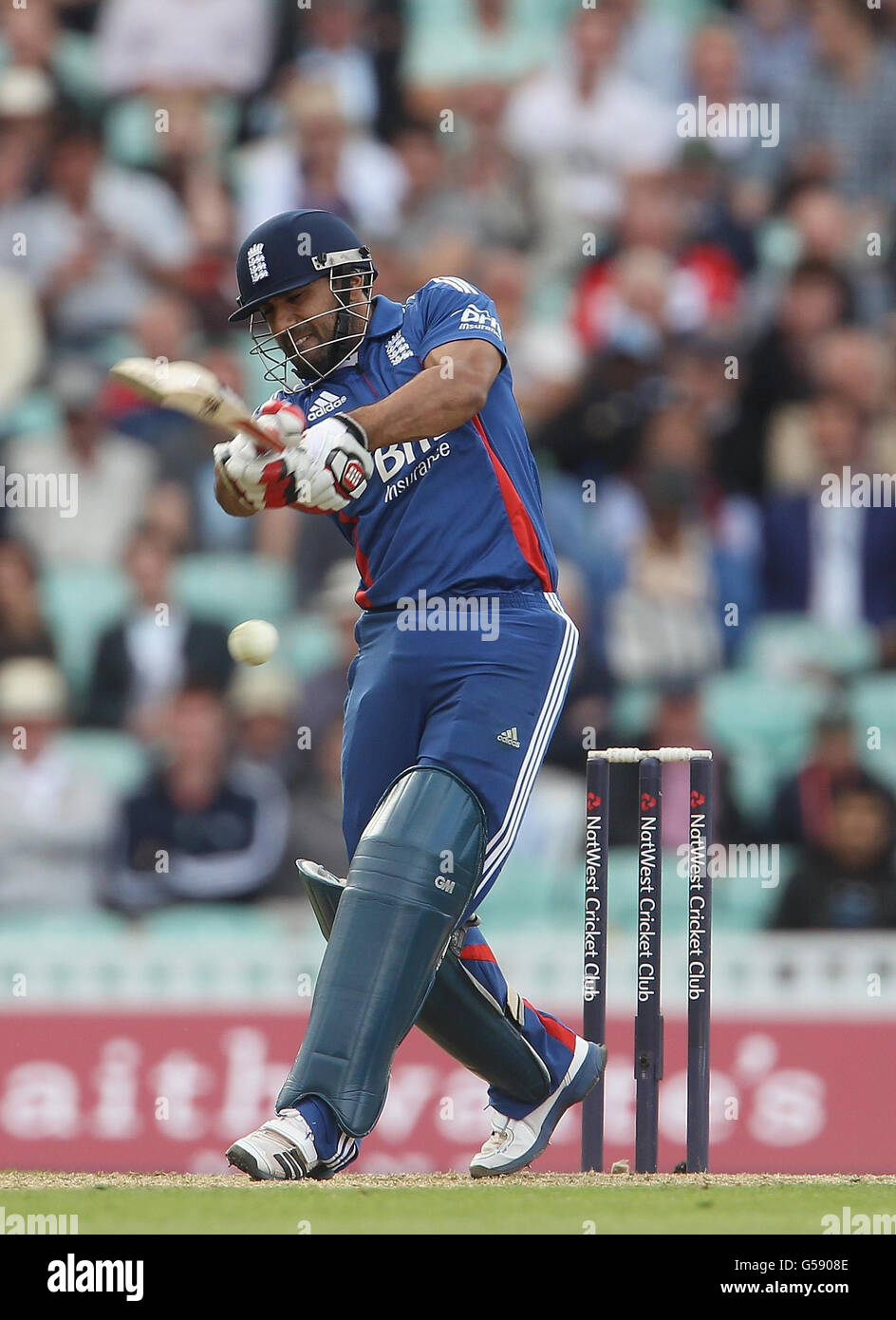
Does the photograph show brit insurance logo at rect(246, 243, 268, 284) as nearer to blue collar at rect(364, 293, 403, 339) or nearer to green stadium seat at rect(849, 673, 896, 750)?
blue collar at rect(364, 293, 403, 339)

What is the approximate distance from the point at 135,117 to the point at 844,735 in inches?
214

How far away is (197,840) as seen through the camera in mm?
8891

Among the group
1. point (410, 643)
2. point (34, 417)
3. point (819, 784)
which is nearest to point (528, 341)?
point (34, 417)

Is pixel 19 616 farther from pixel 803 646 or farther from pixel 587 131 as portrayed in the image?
pixel 587 131

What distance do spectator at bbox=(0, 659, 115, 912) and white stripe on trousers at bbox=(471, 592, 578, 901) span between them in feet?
13.8

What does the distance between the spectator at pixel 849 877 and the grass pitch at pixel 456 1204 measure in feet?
10.6

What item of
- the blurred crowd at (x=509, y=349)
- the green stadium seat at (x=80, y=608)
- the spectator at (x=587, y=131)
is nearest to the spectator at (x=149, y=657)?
the blurred crowd at (x=509, y=349)

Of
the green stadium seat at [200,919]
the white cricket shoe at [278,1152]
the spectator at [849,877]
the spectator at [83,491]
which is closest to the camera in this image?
the white cricket shoe at [278,1152]

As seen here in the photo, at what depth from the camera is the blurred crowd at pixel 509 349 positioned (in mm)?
9141

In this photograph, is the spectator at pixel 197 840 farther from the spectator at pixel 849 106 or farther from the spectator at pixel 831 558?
the spectator at pixel 849 106

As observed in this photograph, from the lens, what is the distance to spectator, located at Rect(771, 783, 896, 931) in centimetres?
866

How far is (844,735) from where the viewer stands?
9102 millimetres

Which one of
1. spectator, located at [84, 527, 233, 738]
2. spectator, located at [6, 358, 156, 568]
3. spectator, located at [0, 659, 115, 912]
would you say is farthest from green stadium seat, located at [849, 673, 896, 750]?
spectator, located at [6, 358, 156, 568]

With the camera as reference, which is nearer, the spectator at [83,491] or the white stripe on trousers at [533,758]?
the white stripe on trousers at [533,758]
